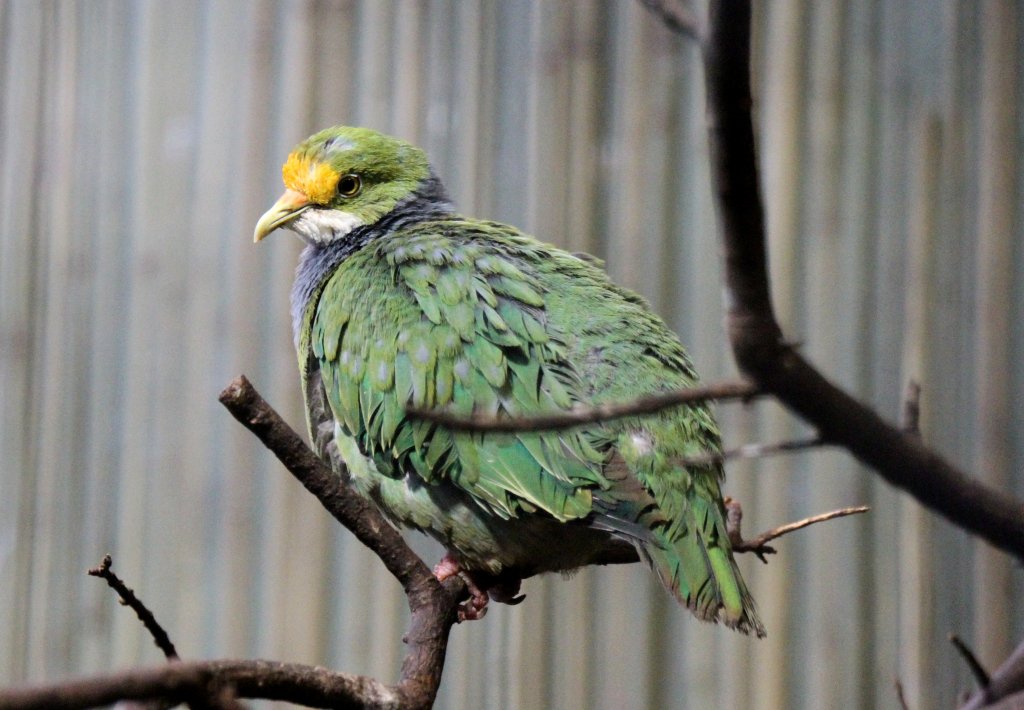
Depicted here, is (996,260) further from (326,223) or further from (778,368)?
(778,368)

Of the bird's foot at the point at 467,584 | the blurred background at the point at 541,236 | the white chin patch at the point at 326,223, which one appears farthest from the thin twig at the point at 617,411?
the blurred background at the point at 541,236

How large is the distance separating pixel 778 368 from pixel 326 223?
4.85 ft

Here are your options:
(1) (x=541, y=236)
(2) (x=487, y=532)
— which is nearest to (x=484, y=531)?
(2) (x=487, y=532)

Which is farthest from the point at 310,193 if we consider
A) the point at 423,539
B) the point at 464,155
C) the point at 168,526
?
the point at 168,526

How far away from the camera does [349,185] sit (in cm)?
193

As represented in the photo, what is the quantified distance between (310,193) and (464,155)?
77 centimetres

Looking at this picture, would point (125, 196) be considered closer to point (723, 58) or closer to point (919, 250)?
point (919, 250)

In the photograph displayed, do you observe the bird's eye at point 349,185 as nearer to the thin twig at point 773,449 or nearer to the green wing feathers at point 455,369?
the green wing feathers at point 455,369

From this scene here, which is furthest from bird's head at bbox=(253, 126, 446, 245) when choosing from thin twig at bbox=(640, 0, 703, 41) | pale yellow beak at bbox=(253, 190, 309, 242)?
thin twig at bbox=(640, 0, 703, 41)

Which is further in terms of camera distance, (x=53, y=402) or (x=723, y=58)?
(x=53, y=402)

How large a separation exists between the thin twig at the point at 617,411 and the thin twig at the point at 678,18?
177 millimetres

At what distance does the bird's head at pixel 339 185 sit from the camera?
1.90 m

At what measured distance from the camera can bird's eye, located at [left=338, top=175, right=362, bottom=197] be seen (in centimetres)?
191

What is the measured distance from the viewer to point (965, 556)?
2492 mm
